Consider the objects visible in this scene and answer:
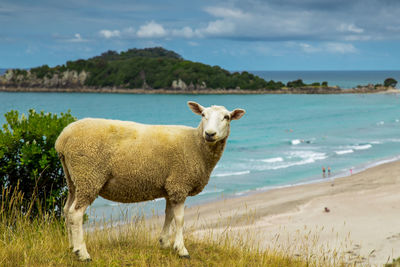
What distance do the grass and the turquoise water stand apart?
509mm

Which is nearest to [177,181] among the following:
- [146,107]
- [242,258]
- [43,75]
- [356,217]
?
[242,258]

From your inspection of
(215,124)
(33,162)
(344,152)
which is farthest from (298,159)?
(215,124)

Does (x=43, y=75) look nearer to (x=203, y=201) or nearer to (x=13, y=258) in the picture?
(x=203, y=201)

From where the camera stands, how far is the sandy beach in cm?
1302

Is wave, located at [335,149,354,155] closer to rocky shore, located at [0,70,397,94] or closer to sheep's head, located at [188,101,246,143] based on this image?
sheep's head, located at [188,101,246,143]

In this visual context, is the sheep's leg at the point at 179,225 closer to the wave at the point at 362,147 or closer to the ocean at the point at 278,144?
the ocean at the point at 278,144

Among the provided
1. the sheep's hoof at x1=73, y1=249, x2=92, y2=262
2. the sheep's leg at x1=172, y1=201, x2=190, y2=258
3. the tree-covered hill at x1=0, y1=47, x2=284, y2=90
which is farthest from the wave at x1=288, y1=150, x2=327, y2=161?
the tree-covered hill at x1=0, y1=47, x2=284, y2=90

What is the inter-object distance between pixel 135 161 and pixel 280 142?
39694mm

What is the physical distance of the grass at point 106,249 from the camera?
5379 mm

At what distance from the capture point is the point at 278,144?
140 feet

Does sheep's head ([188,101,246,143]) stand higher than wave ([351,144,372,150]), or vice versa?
sheep's head ([188,101,246,143])

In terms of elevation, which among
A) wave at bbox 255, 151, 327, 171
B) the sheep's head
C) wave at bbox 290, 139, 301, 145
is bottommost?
wave at bbox 255, 151, 327, 171

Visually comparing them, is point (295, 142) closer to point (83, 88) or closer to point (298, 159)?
point (298, 159)

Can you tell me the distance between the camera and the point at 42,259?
17.5ft
